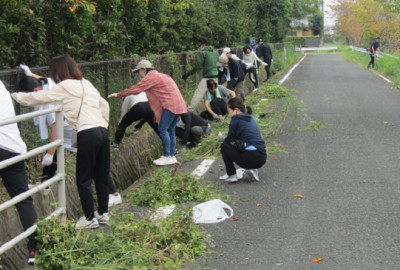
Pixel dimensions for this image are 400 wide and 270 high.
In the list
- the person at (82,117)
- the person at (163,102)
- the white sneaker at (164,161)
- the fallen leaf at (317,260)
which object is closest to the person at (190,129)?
the person at (163,102)

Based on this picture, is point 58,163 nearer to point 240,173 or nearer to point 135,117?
point 240,173

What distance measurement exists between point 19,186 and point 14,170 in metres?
0.15

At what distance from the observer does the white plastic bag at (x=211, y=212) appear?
20.4 ft

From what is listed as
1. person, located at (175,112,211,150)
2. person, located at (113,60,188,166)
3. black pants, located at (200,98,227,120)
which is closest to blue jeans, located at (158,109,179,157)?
person, located at (113,60,188,166)

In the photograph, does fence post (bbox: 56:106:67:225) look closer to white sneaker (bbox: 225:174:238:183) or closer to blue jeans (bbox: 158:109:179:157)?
white sneaker (bbox: 225:174:238:183)

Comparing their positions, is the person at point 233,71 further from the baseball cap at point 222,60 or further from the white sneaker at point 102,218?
the white sneaker at point 102,218

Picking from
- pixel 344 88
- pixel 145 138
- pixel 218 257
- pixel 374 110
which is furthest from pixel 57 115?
pixel 344 88

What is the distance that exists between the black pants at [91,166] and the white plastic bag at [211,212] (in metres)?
0.98

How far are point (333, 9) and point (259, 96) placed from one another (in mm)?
79988

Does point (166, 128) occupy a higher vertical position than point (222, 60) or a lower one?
lower

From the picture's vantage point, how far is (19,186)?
490 centimetres

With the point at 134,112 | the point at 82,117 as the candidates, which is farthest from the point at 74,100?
the point at 134,112

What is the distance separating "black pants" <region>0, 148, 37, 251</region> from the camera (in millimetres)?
4828

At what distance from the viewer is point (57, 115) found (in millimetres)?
5227
